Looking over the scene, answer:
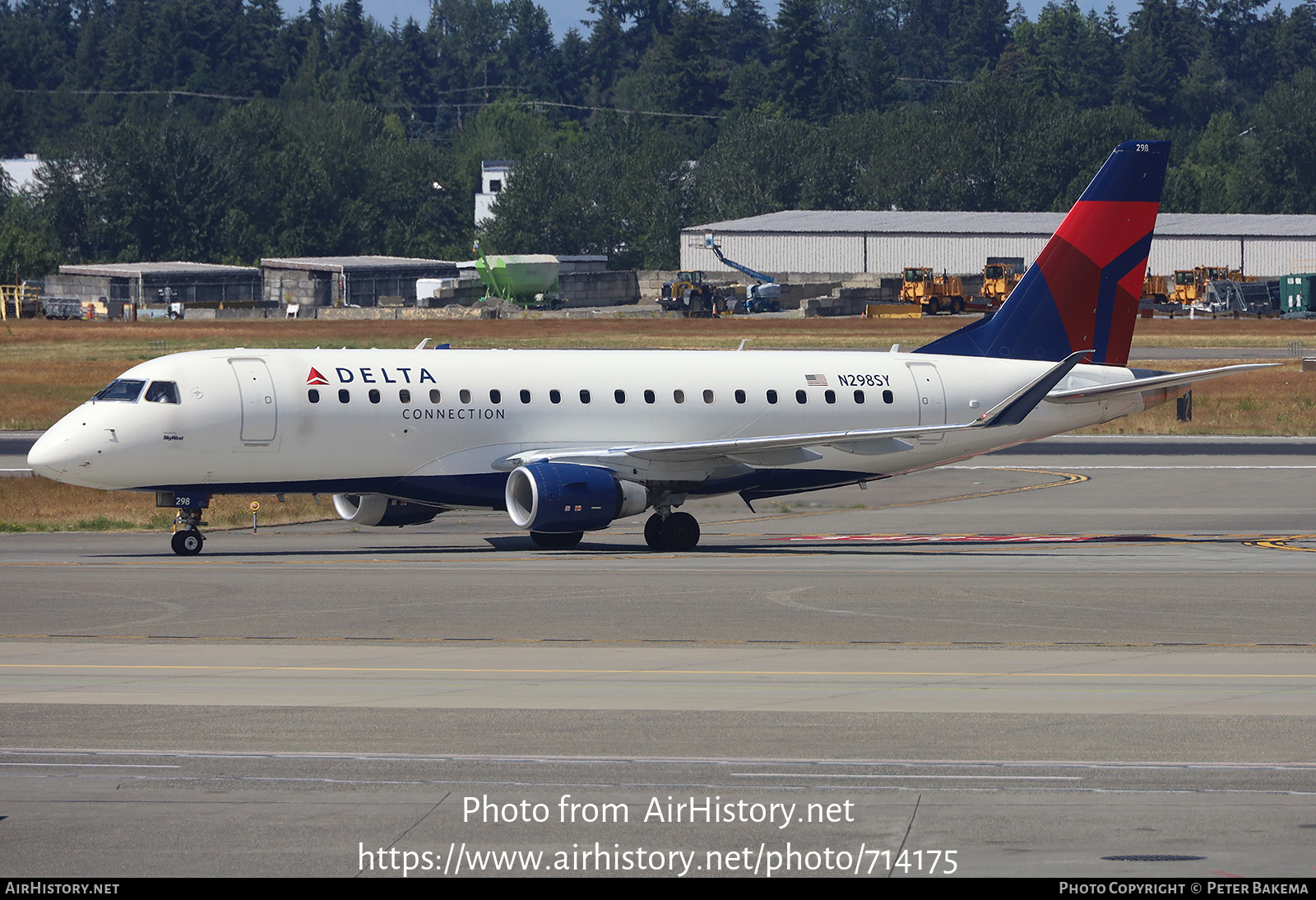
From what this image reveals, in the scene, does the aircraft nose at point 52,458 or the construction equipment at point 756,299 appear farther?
the construction equipment at point 756,299

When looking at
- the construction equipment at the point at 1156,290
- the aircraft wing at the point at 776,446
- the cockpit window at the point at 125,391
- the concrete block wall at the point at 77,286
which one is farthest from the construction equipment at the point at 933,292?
the cockpit window at the point at 125,391

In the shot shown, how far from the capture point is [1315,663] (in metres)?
21.5

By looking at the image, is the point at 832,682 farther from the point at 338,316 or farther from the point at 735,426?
the point at 338,316

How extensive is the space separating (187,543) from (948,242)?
14350 centimetres

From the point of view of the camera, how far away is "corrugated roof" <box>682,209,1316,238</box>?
163m

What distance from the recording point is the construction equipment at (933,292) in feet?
485

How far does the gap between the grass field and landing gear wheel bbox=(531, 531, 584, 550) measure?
9.05 metres

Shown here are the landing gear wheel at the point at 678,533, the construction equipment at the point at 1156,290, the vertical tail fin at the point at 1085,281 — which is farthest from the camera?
the construction equipment at the point at 1156,290

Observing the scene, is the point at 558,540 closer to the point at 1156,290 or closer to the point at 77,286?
the point at 1156,290

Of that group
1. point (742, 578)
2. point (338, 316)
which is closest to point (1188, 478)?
point (742, 578)

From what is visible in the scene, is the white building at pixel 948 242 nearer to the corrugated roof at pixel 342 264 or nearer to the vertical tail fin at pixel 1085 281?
the corrugated roof at pixel 342 264

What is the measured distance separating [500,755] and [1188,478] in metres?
35.5

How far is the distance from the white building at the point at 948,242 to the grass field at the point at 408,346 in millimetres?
21213

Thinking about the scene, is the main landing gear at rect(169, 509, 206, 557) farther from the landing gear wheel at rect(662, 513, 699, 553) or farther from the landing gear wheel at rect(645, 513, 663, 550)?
the landing gear wheel at rect(662, 513, 699, 553)
